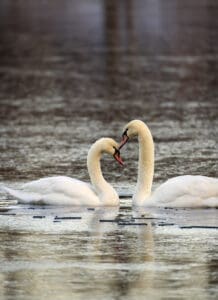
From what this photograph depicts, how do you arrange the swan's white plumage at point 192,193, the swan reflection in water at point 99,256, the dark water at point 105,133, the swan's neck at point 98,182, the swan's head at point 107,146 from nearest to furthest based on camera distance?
the swan reflection in water at point 99,256 → the dark water at point 105,133 → the swan's white plumage at point 192,193 → the swan's neck at point 98,182 → the swan's head at point 107,146

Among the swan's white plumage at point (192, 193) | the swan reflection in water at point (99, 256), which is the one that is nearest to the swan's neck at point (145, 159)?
the swan's white plumage at point (192, 193)

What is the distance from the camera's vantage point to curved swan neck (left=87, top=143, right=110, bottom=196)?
16.5 meters

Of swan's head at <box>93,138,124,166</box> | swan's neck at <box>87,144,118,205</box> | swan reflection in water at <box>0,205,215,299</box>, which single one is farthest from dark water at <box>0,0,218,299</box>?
swan's head at <box>93,138,124,166</box>

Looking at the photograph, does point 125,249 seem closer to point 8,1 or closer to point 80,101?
point 80,101

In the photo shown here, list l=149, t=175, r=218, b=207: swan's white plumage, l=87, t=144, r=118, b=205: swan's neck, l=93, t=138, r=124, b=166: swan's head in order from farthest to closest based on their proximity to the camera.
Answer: l=93, t=138, r=124, b=166: swan's head < l=87, t=144, r=118, b=205: swan's neck < l=149, t=175, r=218, b=207: swan's white plumage

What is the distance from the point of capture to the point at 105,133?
79.1 ft

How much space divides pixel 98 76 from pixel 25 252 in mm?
22191

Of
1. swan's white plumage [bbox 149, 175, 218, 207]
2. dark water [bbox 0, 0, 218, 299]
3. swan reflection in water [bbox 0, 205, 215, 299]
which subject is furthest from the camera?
swan's white plumage [bbox 149, 175, 218, 207]

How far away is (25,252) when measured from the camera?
13.5 meters

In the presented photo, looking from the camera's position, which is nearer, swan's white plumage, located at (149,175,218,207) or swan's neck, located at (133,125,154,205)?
swan's white plumage, located at (149,175,218,207)

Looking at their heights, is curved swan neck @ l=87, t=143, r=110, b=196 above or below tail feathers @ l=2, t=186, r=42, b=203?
above

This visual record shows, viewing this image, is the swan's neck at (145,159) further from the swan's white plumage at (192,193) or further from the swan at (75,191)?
the swan's white plumage at (192,193)

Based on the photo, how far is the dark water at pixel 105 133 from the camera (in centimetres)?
1234

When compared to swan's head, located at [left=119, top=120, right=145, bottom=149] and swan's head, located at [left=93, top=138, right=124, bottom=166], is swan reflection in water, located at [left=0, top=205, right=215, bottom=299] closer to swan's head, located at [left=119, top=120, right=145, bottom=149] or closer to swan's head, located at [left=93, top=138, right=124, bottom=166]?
swan's head, located at [left=93, top=138, right=124, bottom=166]
